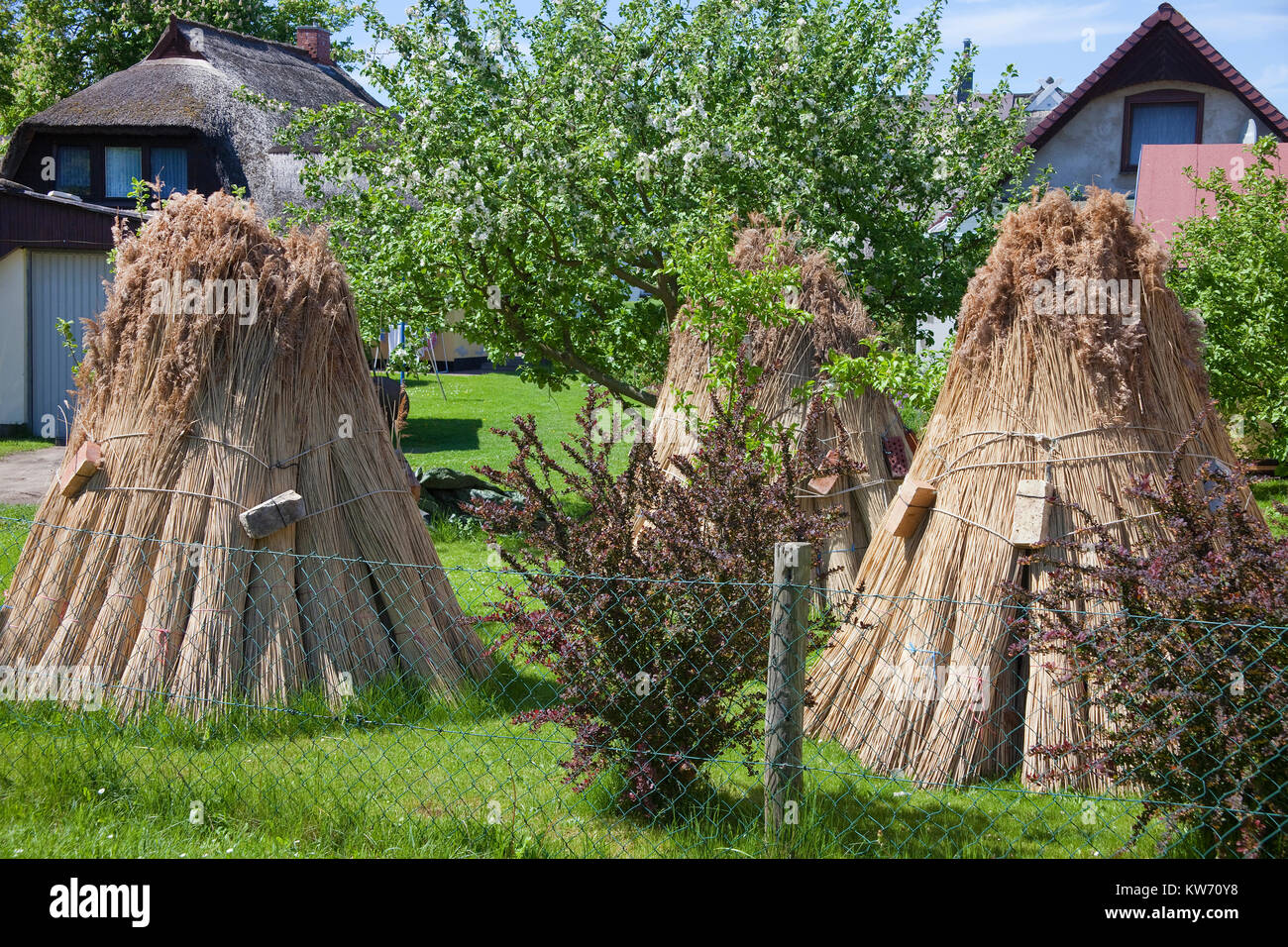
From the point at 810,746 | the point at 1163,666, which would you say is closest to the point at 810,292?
the point at 810,746

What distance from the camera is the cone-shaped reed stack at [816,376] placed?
295 inches

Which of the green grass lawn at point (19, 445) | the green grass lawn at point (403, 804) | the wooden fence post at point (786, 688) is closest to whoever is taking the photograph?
the wooden fence post at point (786, 688)

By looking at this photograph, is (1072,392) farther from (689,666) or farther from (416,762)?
(416,762)

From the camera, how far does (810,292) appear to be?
301 inches

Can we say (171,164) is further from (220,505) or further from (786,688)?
(786,688)

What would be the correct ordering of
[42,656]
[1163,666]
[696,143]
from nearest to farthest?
[1163,666], [42,656], [696,143]

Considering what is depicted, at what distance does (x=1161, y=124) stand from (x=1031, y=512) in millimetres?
16320

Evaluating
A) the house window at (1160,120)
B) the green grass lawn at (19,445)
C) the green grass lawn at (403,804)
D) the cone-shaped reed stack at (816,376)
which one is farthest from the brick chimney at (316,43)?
the green grass lawn at (403,804)

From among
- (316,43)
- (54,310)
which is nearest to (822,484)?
(54,310)

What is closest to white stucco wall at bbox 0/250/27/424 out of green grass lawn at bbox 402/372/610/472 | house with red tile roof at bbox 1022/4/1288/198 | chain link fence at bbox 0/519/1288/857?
green grass lawn at bbox 402/372/610/472

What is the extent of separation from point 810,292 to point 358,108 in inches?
223

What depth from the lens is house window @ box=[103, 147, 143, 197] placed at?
68.4 ft

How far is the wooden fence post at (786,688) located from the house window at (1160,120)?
17062 mm

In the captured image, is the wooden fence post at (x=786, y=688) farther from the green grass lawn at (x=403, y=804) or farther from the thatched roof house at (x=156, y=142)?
the thatched roof house at (x=156, y=142)
